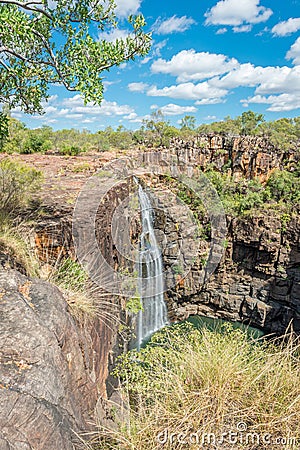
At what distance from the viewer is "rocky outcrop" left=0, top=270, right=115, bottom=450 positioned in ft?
4.94

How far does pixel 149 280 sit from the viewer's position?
12.1 m

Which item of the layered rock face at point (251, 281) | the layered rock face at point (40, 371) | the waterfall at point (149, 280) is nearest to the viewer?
the layered rock face at point (40, 371)

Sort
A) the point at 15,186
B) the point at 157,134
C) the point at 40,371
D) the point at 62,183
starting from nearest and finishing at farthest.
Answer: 1. the point at 40,371
2. the point at 15,186
3. the point at 62,183
4. the point at 157,134

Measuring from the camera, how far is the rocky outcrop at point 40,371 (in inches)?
59.3

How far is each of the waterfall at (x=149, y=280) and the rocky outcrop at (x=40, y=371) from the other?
25.4 feet

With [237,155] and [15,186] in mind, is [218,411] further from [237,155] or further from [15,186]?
[237,155]

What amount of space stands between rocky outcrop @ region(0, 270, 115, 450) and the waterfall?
7730mm

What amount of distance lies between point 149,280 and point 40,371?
10.5 metres

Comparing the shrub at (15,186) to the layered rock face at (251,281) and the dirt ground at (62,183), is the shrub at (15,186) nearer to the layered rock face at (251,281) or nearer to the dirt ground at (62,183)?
the dirt ground at (62,183)

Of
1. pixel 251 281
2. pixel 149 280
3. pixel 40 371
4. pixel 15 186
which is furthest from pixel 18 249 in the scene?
pixel 251 281

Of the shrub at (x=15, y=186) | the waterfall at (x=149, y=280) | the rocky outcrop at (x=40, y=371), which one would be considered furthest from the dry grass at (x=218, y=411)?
the waterfall at (x=149, y=280)

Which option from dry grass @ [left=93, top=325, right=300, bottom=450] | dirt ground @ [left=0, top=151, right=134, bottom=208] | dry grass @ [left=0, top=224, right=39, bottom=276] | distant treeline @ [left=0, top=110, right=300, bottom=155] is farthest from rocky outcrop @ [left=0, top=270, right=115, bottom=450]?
distant treeline @ [left=0, top=110, right=300, bottom=155]

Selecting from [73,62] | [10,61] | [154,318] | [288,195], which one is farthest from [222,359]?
[288,195]

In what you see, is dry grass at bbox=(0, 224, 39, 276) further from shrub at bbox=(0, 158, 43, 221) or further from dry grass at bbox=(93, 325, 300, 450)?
dry grass at bbox=(93, 325, 300, 450)
